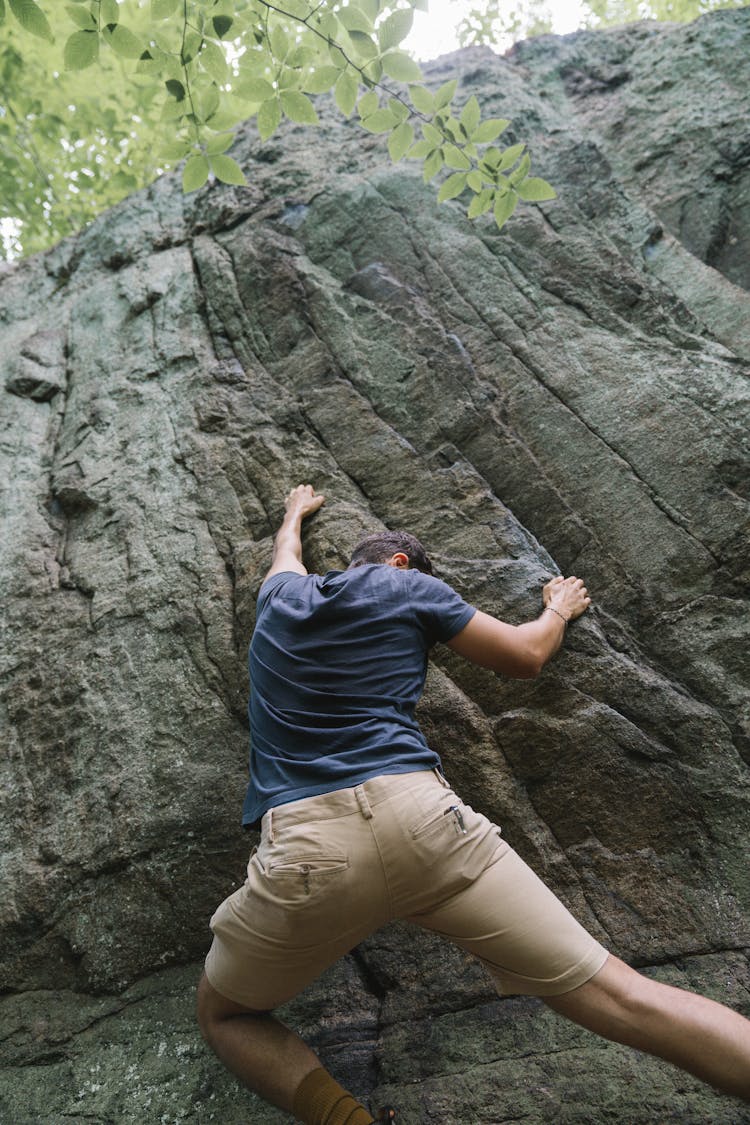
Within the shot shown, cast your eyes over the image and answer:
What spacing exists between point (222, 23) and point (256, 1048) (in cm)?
495

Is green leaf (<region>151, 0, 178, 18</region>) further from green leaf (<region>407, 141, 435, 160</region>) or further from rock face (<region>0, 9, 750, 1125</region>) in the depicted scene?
rock face (<region>0, 9, 750, 1125</region>)

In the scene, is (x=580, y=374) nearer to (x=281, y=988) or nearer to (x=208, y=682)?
(x=208, y=682)

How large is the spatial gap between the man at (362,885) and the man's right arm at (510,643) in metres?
0.17

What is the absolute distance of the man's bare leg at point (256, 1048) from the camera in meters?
3.08

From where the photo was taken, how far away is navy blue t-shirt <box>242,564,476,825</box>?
3146 millimetres

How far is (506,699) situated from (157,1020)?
2.53 meters

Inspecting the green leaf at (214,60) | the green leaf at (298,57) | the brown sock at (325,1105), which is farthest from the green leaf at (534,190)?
the brown sock at (325,1105)

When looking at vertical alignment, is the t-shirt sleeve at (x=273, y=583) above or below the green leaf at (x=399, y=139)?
below

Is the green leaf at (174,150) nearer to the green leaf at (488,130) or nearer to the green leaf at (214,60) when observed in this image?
the green leaf at (214,60)

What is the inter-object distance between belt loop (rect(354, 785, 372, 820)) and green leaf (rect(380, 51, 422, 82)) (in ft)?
11.4

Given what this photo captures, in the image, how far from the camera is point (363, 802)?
2.96 metres

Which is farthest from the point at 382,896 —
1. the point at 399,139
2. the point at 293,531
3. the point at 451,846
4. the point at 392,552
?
the point at 399,139

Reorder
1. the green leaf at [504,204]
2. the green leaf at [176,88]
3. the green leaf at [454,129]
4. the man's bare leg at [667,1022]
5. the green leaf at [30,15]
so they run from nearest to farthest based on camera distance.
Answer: the man's bare leg at [667,1022], the green leaf at [30,15], the green leaf at [176,88], the green leaf at [454,129], the green leaf at [504,204]

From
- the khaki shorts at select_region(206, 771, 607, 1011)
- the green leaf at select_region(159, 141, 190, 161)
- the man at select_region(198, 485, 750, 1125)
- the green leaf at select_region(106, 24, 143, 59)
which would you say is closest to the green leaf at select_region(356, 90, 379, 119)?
the green leaf at select_region(159, 141, 190, 161)
